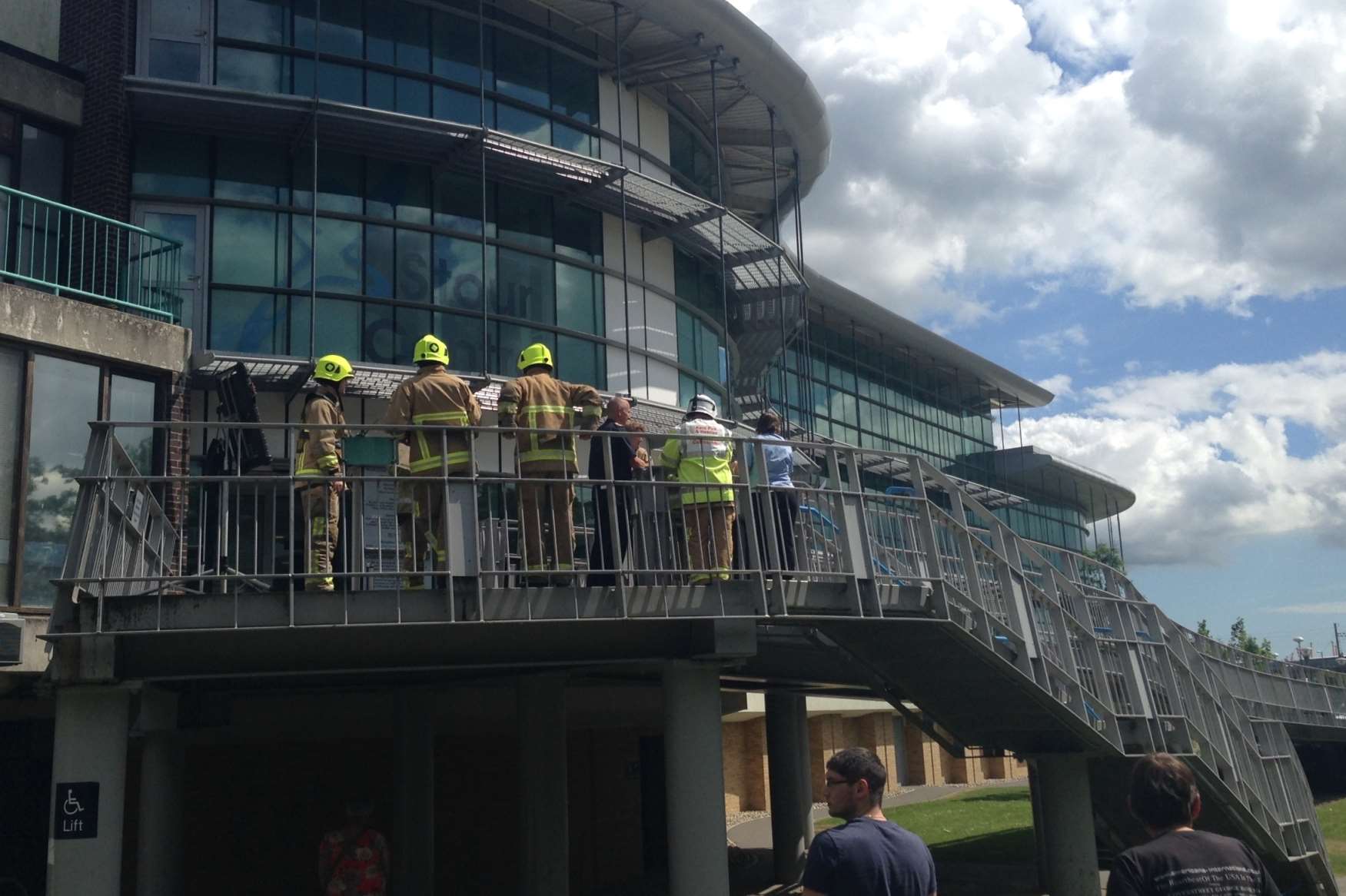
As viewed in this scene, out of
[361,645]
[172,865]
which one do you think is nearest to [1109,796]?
[361,645]

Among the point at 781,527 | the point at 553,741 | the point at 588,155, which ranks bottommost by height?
the point at 553,741

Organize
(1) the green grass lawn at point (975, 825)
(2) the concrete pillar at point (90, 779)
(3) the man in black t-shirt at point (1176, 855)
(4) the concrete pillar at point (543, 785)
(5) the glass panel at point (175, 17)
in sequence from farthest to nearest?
(1) the green grass lawn at point (975, 825) < (5) the glass panel at point (175, 17) < (4) the concrete pillar at point (543, 785) < (2) the concrete pillar at point (90, 779) < (3) the man in black t-shirt at point (1176, 855)

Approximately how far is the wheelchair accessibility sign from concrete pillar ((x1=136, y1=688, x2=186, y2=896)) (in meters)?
1.31

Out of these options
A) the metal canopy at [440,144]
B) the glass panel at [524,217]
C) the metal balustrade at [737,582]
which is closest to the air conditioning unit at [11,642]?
the metal balustrade at [737,582]

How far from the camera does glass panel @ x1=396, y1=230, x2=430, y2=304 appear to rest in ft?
55.8

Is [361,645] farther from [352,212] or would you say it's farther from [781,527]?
[352,212]

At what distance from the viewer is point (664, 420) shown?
19.3 m

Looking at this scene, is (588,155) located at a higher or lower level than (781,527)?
higher

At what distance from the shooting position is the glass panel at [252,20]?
16.6 meters

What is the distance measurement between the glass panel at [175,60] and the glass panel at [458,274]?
11.5 feet

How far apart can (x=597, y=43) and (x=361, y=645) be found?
12.3 m

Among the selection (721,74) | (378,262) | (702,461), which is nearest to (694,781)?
(702,461)

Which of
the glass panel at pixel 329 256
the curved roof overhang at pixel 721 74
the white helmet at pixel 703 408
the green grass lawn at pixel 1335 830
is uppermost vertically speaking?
the curved roof overhang at pixel 721 74

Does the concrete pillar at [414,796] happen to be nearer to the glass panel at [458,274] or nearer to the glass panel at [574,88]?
the glass panel at [458,274]
